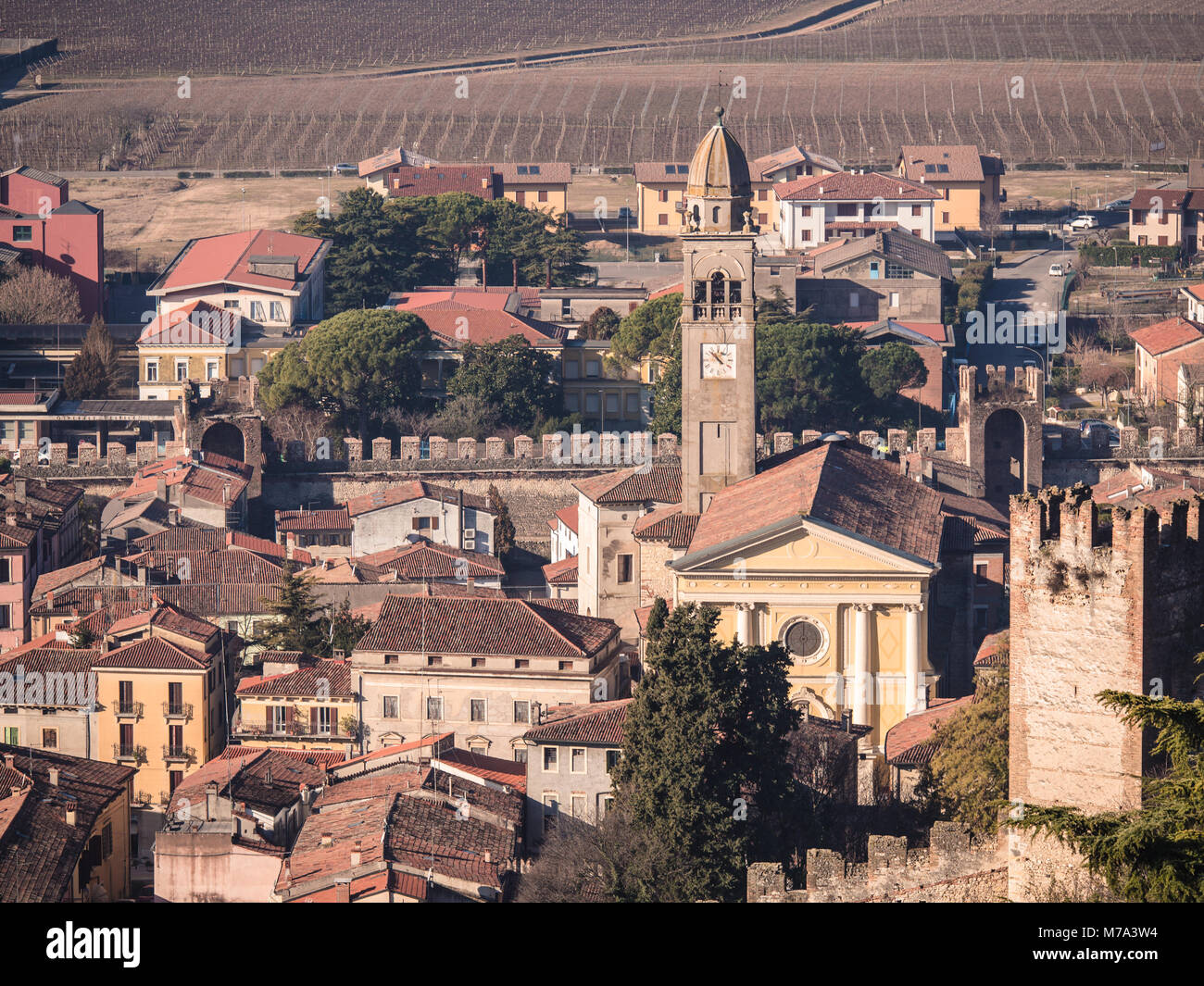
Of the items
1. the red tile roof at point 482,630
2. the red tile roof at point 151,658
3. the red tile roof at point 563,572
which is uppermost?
the red tile roof at point 563,572

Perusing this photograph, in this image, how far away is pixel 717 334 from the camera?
5100cm

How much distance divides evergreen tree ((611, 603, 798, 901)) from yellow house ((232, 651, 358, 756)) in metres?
8.55

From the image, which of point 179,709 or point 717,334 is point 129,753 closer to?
point 179,709

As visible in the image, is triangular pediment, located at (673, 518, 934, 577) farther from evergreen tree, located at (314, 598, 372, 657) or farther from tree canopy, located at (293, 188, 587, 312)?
tree canopy, located at (293, 188, 587, 312)

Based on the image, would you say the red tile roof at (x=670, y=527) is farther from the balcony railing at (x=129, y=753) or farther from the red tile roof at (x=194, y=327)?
the red tile roof at (x=194, y=327)

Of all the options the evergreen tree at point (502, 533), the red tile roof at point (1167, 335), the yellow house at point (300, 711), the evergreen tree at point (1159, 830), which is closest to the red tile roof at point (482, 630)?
the yellow house at point (300, 711)

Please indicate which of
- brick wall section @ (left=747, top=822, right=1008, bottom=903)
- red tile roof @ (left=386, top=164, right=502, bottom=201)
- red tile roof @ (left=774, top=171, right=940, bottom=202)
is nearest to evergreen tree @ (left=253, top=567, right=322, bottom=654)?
brick wall section @ (left=747, top=822, right=1008, bottom=903)

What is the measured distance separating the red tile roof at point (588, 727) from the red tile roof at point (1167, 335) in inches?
1555

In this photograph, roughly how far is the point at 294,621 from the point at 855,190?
51.6 m

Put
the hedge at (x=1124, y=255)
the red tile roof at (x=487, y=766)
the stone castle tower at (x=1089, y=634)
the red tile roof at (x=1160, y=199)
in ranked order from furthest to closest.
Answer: the red tile roof at (x=1160, y=199), the hedge at (x=1124, y=255), the red tile roof at (x=487, y=766), the stone castle tower at (x=1089, y=634)

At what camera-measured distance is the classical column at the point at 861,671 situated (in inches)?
1732

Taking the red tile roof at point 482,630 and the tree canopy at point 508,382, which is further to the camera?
the tree canopy at point 508,382
